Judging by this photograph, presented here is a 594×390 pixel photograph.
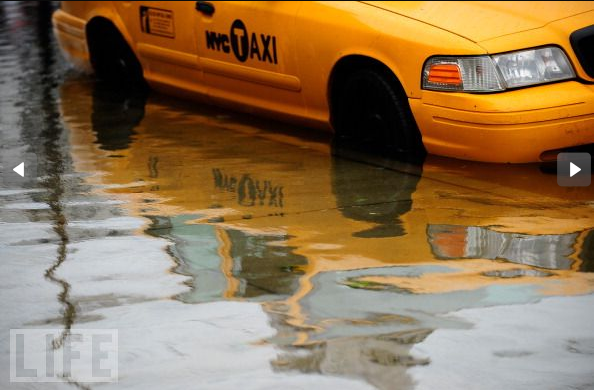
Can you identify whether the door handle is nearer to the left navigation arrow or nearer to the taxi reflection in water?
the taxi reflection in water

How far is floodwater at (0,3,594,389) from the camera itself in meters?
3.91

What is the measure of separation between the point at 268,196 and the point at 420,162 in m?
1.08

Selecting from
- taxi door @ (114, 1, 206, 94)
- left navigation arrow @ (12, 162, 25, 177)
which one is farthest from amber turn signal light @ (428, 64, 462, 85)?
left navigation arrow @ (12, 162, 25, 177)

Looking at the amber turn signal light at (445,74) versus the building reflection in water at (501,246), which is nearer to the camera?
the building reflection in water at (501,246)

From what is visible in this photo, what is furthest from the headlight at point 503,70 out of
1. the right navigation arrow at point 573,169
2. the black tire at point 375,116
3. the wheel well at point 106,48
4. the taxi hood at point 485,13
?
the wheel well at point 106,48

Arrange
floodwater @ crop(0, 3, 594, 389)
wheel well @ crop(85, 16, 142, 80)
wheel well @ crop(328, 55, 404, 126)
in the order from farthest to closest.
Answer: wheel well @ crop(85, 16, 142, 80)
wheel well @ crop(328, 55, 404, 126)
floodwater @ crop(0, 3, 594, 389)

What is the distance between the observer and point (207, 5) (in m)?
7.81

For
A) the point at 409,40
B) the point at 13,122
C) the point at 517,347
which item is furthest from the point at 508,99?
the point at 13,122

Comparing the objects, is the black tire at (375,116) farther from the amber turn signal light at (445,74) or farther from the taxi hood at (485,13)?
the taxi hood at (485,13)

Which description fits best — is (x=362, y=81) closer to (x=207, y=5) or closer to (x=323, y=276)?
(x=207, y=5)

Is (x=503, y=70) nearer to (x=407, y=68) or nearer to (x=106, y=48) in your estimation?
(x=407, y=68)

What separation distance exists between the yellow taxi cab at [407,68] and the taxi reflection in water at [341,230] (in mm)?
213

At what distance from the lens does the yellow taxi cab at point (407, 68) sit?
20.7ft

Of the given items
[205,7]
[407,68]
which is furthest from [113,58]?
[407,68]
